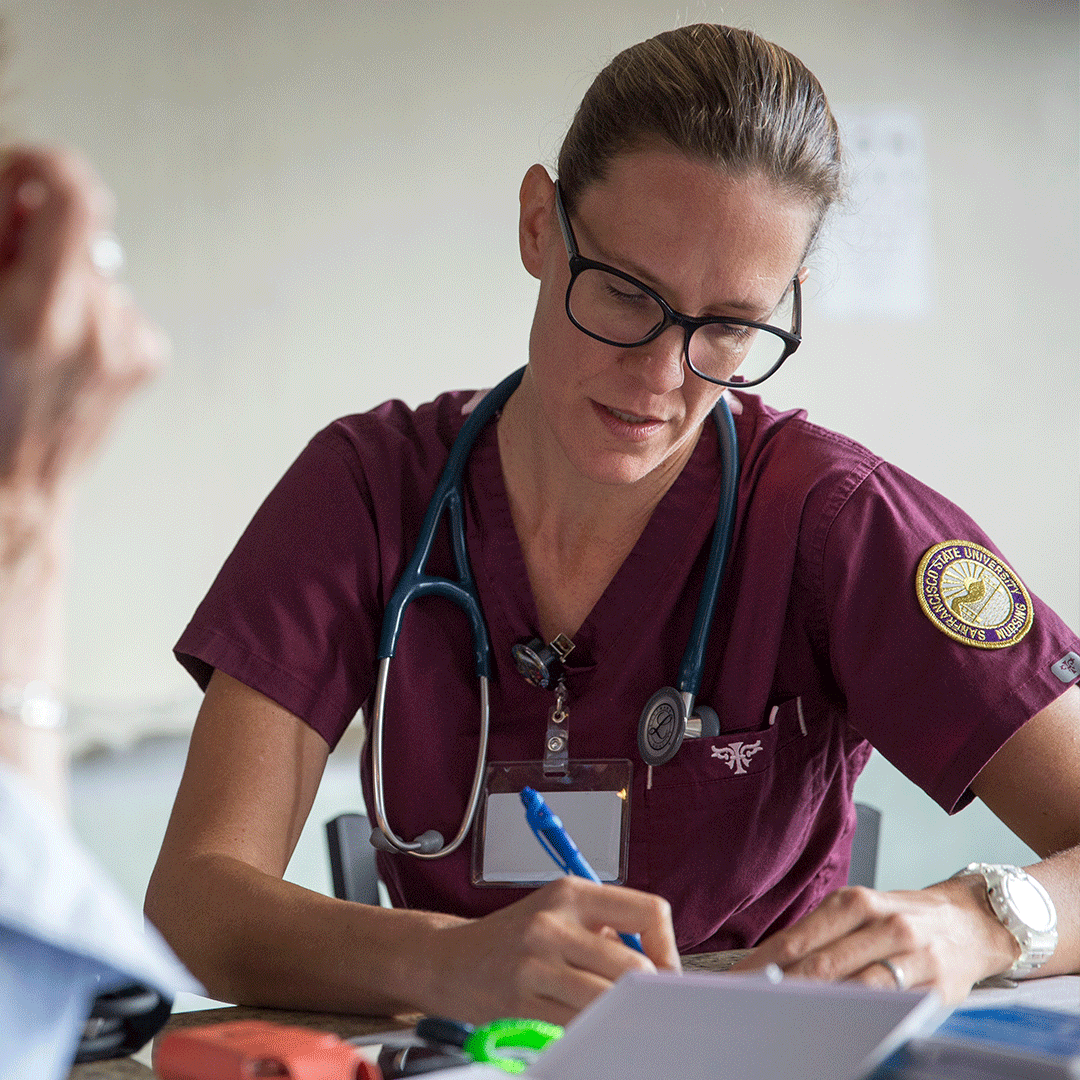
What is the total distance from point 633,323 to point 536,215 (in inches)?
8.9

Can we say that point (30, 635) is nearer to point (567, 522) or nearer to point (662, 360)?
point (662, 360)

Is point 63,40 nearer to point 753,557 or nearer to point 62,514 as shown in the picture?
point 753,557

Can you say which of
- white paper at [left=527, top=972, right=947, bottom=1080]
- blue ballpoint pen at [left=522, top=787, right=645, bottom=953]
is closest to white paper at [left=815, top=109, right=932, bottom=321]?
blue ballpoint pen at [left=522, top=787, right=645, bottom=953]

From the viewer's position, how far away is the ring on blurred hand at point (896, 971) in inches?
32.6

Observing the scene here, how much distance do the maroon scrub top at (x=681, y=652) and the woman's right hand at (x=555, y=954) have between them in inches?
14.8

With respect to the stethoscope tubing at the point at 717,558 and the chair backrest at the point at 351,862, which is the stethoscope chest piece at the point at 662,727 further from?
the chair backrest at the point at 351,862

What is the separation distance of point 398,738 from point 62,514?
2.58 feet

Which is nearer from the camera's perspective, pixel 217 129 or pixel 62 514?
pixel 62 514

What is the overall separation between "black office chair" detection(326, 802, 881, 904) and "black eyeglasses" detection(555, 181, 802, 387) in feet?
1.92

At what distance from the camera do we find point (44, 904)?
0.46m

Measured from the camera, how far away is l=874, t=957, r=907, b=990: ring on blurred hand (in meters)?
0.83

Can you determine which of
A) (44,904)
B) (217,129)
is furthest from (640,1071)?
(217,129)

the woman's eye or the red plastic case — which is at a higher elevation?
the woman's eye

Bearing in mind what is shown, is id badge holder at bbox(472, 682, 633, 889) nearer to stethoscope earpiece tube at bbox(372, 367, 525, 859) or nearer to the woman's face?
stethoscope earpiece tube at bbox(372, 367, 525, 859)
